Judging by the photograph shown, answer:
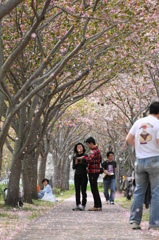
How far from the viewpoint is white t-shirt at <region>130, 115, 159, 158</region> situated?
8.24m

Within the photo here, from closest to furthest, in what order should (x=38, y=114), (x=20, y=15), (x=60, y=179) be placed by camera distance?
(x=20, y=15), (x=38, y=114), (x=60, y=179)

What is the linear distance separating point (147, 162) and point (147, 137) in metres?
0.40

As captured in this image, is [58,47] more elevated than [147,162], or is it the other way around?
[58,47]

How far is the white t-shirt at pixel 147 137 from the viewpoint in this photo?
27.0ft

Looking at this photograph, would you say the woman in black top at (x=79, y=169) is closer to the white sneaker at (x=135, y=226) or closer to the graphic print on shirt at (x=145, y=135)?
the white sneaker at (x=135, y=226)

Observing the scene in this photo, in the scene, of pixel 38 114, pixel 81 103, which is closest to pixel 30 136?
pixel 38 114

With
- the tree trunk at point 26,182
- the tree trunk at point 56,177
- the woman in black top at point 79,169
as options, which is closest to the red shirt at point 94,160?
the woman in black top at point 79,169

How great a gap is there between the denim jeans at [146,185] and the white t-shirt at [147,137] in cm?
11

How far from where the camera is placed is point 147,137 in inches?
326

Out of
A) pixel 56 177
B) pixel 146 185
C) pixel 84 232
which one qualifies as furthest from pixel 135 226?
pixel 56 177

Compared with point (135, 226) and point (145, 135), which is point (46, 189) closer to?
point (135, 226)

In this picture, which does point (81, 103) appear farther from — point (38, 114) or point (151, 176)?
point (151, 176)

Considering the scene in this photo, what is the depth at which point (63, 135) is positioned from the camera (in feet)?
136

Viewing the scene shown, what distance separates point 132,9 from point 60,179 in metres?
30.3
